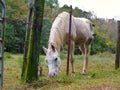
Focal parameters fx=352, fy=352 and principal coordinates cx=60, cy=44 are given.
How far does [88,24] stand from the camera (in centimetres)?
1362

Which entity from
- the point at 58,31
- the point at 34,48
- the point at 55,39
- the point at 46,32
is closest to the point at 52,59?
the point at 55,39

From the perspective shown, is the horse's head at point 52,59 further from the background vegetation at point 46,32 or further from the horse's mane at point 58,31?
the background vegetation at point 46,32

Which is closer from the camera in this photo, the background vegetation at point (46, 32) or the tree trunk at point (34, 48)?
the tree trunk at point (34, 48)

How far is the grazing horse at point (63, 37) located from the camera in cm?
957

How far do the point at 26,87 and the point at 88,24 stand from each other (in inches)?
250

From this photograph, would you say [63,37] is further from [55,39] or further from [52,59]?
[52,59]

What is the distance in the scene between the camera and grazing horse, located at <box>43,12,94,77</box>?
377 inches

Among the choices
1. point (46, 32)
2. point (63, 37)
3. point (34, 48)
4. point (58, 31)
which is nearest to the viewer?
point (34, 48)

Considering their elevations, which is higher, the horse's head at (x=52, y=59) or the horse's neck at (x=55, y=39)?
the horse's neck at (x=55, y=39)

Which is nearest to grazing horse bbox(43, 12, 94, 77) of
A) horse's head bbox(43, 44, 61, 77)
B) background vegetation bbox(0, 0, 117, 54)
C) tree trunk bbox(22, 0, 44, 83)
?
horse's head bbox(43, 44, 61, 77)

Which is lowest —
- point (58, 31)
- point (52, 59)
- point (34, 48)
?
point (52, 59)

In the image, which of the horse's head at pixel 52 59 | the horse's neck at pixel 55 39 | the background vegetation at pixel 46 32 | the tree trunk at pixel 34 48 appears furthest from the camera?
the background vegetation at pixel 46 32

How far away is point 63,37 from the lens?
10.6 meters

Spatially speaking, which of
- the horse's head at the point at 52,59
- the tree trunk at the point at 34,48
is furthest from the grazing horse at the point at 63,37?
the tree trunk at the point at 34,48
